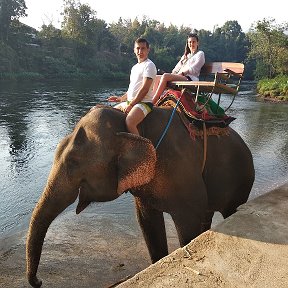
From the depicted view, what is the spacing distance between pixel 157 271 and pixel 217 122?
68.5 inches

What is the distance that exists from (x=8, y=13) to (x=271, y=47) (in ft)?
98.6

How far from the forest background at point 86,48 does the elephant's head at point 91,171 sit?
26.4m

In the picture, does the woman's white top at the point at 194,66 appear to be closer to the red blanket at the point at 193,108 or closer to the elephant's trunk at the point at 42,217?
the red blanket at the point at 193,108

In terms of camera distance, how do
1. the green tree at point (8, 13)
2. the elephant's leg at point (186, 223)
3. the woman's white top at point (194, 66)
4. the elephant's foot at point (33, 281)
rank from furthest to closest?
the green tree at point (8, 13) → the woman's white top at point (194, 66) → the elephant's leg at point (186, 223) → the elephant's foot at point (33, 281)

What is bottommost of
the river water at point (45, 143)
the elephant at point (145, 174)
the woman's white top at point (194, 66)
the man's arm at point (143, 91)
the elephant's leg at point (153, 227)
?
the river water at point (45, 143)


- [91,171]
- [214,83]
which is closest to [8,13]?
[214,83]

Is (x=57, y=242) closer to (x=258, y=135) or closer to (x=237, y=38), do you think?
(x=258, y=135)

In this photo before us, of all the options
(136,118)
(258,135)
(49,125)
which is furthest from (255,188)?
(49,125)

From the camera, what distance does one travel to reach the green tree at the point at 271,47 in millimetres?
34312

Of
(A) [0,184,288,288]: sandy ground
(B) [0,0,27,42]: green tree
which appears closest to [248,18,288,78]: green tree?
(B) [0,0,27,42]: green tree

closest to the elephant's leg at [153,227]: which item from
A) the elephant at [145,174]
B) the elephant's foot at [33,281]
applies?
the elephant at [145,174]

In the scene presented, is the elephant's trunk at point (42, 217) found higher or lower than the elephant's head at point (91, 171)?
lower

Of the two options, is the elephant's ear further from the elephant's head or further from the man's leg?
the man's leg

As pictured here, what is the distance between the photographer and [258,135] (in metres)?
14.2
